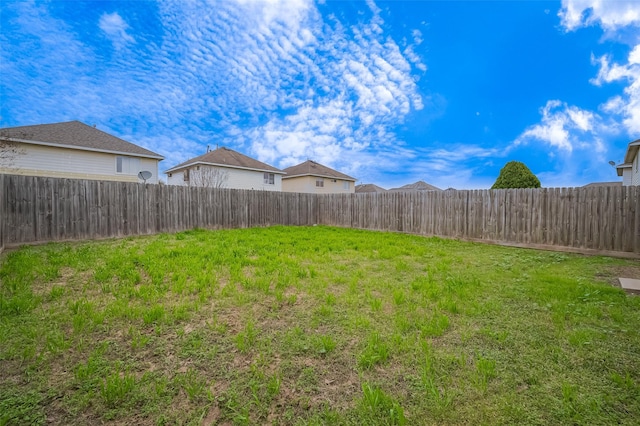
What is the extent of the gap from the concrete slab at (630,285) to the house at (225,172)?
21241 millimetres

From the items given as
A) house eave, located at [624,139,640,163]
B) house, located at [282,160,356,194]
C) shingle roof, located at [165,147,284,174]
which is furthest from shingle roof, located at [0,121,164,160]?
house eave, located at [624,139,640,163]

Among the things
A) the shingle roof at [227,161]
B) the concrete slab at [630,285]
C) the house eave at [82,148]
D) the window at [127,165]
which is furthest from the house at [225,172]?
the concrete slab at [630,285]

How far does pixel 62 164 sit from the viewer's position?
1506 centimetres

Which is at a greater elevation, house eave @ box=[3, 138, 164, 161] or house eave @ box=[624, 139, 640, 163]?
house eave @ box=[3, 138, 164, 161]

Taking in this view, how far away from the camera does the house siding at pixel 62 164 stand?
1386 cm

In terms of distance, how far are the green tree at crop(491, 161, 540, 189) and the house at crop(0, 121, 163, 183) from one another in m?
18.1

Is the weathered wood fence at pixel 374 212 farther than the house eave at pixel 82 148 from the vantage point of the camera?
No

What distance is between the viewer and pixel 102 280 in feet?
13.4

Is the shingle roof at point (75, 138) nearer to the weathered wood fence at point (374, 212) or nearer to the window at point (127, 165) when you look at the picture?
the window at point (127, 165)

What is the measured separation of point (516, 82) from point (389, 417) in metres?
16.5

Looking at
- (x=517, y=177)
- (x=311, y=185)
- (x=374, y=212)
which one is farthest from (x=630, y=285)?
(x=311, y=185)

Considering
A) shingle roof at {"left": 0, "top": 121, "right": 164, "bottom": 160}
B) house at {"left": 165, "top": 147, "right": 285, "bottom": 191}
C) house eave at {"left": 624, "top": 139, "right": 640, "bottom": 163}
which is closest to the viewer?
house eave at {"left": 624, "top": 139, "right": 640, "bottom": 163}

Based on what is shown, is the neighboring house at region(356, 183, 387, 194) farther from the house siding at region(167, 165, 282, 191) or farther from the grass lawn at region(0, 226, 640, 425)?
the grass lawn at region(0, 226, 640, 425)

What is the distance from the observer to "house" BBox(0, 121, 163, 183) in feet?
45.4
